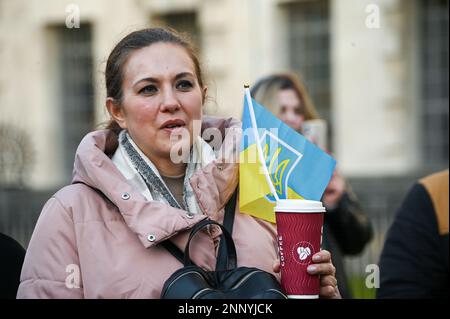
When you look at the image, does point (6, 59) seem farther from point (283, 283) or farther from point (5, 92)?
point (283, 283)

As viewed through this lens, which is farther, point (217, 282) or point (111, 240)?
point (111, 240)

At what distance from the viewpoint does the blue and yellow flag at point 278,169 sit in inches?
112

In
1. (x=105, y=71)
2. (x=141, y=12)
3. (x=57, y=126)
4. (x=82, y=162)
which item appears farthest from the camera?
(x=57, y=126)

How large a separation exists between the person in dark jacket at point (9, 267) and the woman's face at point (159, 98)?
1.97 feet

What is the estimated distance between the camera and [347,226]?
4.84 metres

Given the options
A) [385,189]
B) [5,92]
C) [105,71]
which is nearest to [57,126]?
[5,92]

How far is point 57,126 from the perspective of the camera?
13984 mm

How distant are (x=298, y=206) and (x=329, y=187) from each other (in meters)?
2.22

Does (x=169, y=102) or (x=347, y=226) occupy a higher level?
(x=169, y=102)

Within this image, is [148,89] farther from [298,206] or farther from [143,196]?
[298,206]

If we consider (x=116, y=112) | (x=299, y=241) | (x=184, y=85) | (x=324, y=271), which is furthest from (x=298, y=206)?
(x=116, y=112)

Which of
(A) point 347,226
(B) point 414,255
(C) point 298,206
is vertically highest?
(C) point 298,206

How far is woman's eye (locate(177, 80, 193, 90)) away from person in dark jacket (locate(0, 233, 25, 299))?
2.73 ft

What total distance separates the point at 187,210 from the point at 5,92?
11.5m
